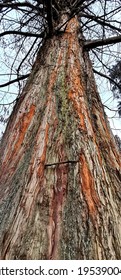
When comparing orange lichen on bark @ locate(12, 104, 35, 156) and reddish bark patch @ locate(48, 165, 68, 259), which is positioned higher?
orange lichen on bark @ locate(12, 104, 35, 156)

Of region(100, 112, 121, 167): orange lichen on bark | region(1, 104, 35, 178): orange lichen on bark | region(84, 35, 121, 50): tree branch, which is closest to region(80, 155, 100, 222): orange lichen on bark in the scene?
region(100, 112, 121, 167): orange lichen on bark

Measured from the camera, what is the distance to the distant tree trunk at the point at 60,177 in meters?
1.09

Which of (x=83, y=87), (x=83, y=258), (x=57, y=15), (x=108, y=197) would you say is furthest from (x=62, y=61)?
(x=83, y=258)

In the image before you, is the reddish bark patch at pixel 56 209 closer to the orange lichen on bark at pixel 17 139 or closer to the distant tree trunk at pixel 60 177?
the distant tree trunk at pixel 60 177

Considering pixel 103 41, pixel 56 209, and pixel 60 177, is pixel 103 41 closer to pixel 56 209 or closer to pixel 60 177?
pixel 60 177

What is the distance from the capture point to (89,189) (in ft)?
4.29

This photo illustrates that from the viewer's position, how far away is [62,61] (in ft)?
7.44

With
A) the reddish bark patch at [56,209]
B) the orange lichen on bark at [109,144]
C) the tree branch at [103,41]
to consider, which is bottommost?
the reddish bark patch at [56,209]

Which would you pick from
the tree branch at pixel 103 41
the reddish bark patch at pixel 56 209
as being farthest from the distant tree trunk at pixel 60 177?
the tree branch at pixel 103 41

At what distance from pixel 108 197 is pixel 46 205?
283 mm

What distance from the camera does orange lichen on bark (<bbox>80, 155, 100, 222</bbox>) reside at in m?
1.22

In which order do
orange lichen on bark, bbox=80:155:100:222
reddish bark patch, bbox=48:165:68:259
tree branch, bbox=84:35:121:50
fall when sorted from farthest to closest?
tree branch, bbox=84:35:121:50, orange lichen on bark, bbox=80:155:100:222, reddish bark patch, bbox=48:165:68:259

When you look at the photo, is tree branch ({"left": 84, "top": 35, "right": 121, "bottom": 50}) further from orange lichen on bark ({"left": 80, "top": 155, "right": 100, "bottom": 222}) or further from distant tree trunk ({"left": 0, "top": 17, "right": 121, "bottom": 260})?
orange lichen on bark ({"left": 80, "top": 155, "right": 100, "bottom": 222})

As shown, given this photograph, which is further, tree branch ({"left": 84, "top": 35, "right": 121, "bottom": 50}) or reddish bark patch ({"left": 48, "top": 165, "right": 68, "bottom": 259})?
tree branch ({"left": 84, "top": 35, "right": 121, "bottom": 50})
